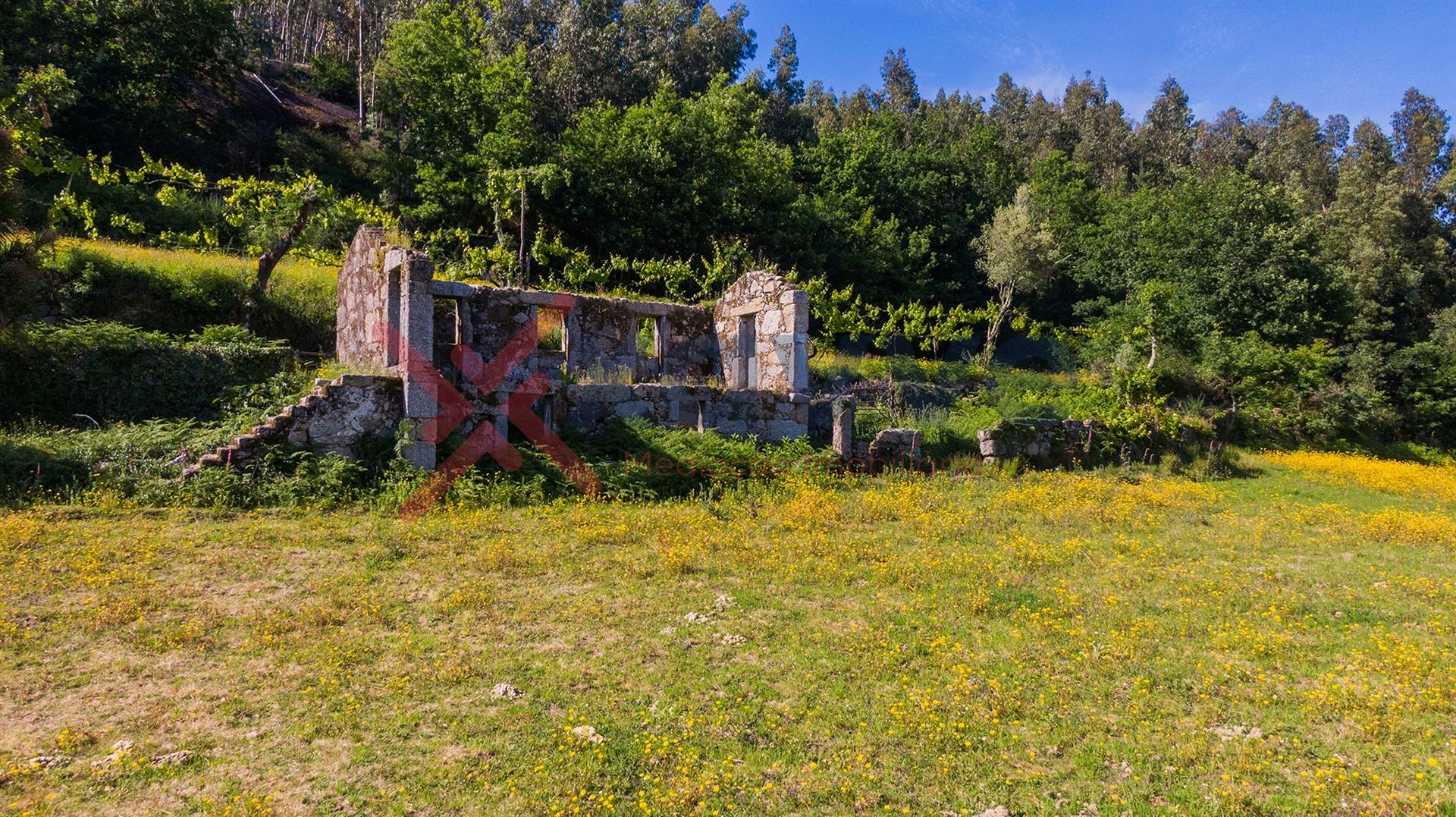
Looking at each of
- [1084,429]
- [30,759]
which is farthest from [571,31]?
[30,759]

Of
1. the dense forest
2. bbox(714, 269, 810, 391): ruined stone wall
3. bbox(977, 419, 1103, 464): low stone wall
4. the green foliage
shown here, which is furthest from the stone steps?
bbox(977, 419, 1103, 464): low stone wall

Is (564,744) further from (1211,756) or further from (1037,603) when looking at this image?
(1037,603)

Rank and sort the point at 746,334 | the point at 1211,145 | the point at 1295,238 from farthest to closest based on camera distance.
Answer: the point at 1211,145 < the point at 1295,238 < the point at 746,334

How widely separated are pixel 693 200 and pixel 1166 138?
5367 cm

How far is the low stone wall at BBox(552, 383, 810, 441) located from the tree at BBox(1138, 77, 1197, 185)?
4453cm

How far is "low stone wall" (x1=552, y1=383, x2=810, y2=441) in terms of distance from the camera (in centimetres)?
1293

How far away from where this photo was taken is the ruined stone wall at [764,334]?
15.1m

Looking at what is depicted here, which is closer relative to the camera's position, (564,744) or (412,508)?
(564,744)

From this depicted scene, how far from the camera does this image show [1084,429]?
16.8 metres

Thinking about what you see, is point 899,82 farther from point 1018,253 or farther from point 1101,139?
point 1018,253

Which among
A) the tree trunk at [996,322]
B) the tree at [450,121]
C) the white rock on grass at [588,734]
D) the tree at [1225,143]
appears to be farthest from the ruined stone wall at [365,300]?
the tree at [1225,143]

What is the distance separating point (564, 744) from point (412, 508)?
6.49m

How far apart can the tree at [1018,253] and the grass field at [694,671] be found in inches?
1028

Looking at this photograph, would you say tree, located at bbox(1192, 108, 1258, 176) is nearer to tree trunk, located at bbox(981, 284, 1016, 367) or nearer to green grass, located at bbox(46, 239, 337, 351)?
tree trunk, located at bbox(981, 284, 1016, 367)
